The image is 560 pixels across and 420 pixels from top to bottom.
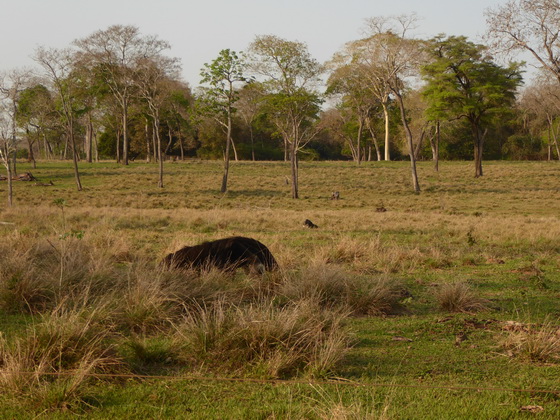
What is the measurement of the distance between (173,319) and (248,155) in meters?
68.4

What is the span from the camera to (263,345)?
4742 mm

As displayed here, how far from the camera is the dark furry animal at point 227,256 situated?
807 cm

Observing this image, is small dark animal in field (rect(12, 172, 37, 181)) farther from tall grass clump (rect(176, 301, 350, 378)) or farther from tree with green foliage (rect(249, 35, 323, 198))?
tall grass clump (rect(176, 301, 350, 378))

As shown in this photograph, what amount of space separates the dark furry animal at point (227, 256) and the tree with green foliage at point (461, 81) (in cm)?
3596

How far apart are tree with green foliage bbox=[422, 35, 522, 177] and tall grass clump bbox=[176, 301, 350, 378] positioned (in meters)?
39.1

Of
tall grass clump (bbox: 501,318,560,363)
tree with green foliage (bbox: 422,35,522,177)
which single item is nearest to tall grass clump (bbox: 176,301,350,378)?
tall grass clump (bbox: 501,318,560,363)

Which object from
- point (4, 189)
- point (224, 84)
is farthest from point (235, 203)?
point (4, 189)

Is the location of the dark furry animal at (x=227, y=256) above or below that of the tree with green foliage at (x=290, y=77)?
below

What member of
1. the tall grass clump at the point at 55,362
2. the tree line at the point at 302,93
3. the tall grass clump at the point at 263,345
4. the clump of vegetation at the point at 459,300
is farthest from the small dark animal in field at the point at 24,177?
the clump of vegetation at the point at 459,300

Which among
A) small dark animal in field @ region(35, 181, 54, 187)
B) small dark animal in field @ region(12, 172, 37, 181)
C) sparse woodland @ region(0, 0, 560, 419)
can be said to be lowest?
sparse woodland @ region(0, 0, 560, 419)

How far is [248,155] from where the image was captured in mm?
73625

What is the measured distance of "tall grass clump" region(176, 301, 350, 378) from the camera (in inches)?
175

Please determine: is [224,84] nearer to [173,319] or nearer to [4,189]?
[4,189]

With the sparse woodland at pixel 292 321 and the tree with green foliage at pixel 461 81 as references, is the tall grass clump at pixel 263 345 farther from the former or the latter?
the tree with green foliage at pixel 461 81
